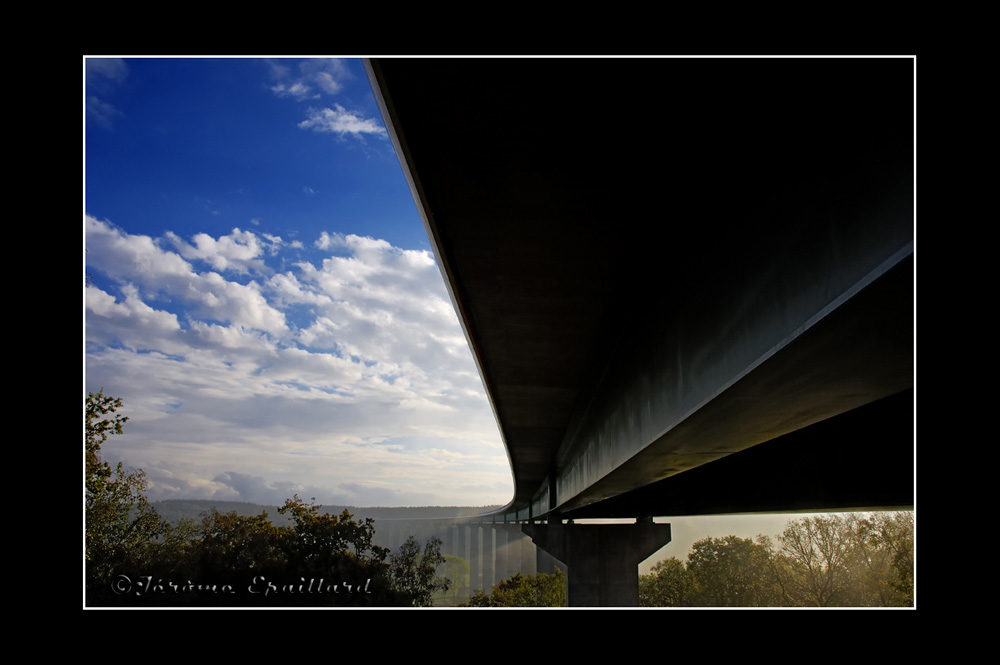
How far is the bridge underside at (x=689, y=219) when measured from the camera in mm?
3699

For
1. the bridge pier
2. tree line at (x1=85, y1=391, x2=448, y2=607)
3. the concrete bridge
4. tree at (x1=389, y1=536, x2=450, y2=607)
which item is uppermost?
the concrete bridge

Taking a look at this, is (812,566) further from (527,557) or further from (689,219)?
(527,557)

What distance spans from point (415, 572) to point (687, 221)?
59.7 feet

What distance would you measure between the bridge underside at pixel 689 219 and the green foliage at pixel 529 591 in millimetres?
55231

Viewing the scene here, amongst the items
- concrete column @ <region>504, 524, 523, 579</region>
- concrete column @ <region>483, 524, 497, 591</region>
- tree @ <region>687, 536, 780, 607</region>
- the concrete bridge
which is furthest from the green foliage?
the concrete bridge

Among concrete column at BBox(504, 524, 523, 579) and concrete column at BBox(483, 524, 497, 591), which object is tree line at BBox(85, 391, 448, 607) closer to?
concrete column at BBox(483, 524, 497, 591)

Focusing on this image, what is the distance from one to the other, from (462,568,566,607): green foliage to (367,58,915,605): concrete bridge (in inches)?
2161

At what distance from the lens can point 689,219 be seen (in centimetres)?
619

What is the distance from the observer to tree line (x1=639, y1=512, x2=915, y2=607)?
32.0 metres

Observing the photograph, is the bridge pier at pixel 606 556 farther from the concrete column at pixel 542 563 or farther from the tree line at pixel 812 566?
A: the concrete column at pixel 542 563

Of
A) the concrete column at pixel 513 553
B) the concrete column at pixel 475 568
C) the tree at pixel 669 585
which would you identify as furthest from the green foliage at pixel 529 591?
the tree at pixel 669 585

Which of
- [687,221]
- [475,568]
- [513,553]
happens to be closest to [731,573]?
[475,568]
